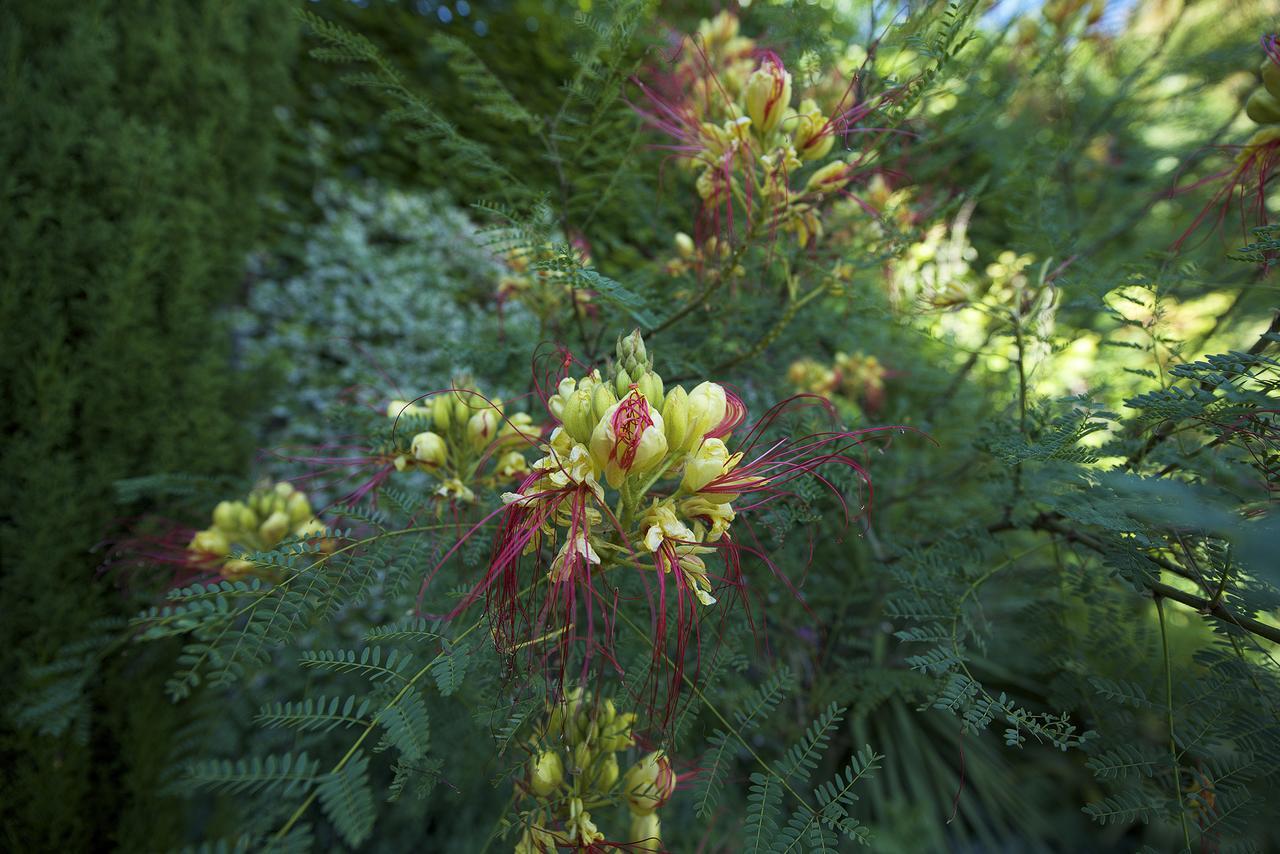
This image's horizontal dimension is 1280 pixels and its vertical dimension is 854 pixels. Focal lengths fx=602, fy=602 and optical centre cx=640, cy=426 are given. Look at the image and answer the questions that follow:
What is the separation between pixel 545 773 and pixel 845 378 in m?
1.78

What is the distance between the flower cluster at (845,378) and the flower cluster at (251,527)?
1345mm

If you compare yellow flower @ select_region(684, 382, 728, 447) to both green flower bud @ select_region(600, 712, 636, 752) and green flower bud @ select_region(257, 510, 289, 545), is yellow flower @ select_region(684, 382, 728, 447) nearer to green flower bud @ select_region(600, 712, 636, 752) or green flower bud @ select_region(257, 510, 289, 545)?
green flower bud @ select_region(600, 712, 636, 752)

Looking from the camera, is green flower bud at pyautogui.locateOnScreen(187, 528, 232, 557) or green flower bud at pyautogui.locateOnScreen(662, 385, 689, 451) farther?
green flower bud at pyautogui.locateOnScreen(187, 528, 232, 557)

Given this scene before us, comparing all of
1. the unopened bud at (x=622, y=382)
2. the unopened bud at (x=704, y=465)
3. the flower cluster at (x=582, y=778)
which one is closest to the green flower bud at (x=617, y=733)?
the flower cluster at (x=582, y=778)

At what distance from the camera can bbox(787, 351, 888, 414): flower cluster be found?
6.14 feet

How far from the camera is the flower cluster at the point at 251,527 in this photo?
135 cm

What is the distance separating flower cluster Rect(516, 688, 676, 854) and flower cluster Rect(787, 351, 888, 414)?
3.46 ft

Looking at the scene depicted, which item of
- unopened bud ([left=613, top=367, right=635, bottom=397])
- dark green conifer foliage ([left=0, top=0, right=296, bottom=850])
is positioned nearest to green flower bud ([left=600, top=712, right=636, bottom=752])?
unopened bud ([left=613, top=367, right=635, bottom=397])

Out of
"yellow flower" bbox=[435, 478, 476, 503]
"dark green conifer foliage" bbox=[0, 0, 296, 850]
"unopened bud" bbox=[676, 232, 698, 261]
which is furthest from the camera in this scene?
"dark green conifer foliage" bbox=[0, 0, 296, 850]

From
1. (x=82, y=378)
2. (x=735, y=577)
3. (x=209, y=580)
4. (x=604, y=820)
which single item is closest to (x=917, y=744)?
(x=604, y=820)

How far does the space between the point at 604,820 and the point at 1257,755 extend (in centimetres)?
119

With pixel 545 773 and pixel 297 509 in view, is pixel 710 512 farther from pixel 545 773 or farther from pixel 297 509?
pixel 297 509

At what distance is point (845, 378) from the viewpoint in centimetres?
227

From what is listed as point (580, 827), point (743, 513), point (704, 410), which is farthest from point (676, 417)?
point (580, 827)
